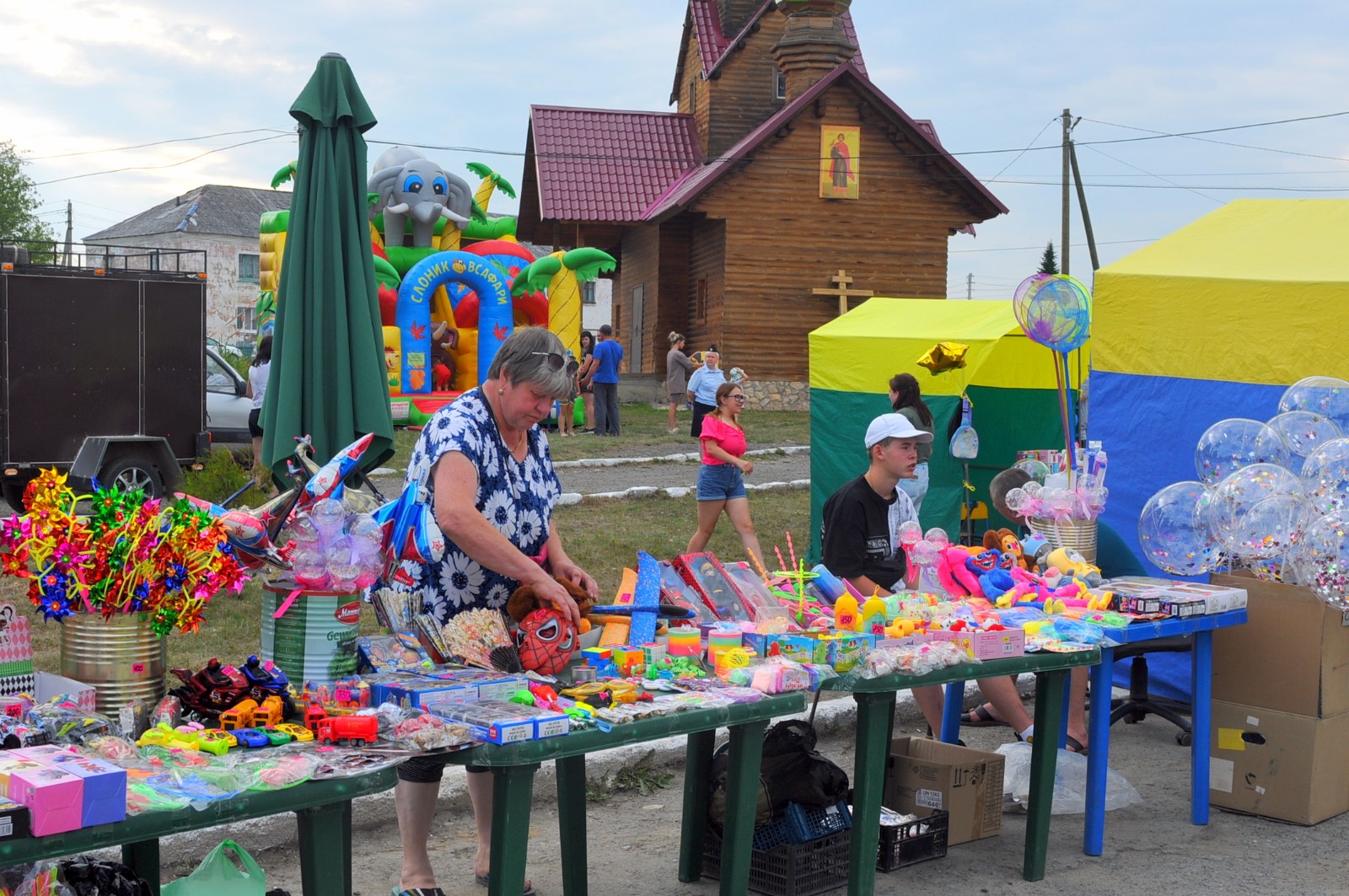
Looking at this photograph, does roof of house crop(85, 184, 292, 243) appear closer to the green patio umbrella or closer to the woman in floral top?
the green patio umbrella

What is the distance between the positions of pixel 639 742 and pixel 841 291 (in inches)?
934

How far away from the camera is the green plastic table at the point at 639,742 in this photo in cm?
306

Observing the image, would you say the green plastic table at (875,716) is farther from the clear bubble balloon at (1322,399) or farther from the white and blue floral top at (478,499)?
the clear bubble balloon at (1322,399)

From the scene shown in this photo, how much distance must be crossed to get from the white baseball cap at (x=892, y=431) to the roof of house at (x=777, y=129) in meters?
20.8

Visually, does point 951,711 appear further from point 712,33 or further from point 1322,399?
point 712,33

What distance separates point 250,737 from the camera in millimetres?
2787

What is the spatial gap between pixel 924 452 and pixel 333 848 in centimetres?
679

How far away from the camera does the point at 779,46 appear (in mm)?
27656

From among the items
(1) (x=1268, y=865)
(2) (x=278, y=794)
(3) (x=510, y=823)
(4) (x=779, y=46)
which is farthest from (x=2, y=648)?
(4) (x=779, y=46)

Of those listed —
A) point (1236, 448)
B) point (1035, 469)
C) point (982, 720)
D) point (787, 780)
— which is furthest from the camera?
point (982, 720)

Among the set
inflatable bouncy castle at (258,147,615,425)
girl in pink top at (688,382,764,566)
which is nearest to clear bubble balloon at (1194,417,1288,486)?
girl in pink top at (688,382,764,566)

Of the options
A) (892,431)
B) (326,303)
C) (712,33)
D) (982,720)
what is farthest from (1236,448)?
(712,33)

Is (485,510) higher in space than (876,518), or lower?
higher

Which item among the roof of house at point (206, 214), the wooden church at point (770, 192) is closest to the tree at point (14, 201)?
the roof of house at point (206, 214)
